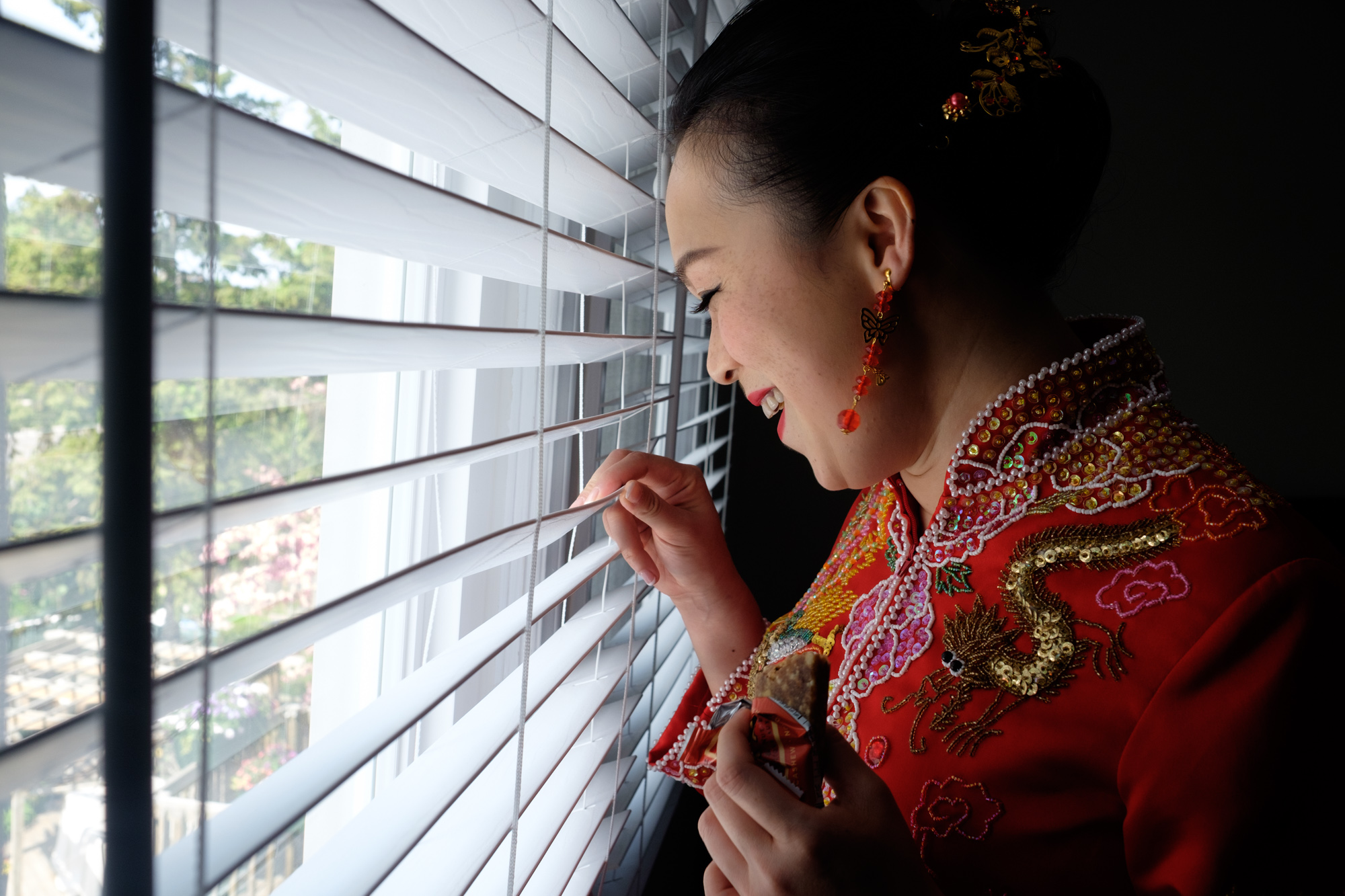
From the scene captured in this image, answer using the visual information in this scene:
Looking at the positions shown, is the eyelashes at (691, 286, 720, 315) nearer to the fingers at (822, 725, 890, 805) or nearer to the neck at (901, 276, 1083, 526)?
the neck at (901, 276, 1083, 526)

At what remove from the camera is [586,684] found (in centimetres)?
94

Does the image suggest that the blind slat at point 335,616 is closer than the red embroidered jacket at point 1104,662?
Yes

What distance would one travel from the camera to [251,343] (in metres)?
0.36

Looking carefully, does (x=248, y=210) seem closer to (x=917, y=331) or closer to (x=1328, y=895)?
(x=917, y=331)

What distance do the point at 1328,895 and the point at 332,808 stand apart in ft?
2.86

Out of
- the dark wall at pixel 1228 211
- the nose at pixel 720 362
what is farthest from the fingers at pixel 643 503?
the dark wall at pixel 1228 211

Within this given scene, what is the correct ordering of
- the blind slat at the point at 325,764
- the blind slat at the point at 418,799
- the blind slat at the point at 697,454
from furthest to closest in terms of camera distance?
the blind slat at the point at 697,454, the blind slat at the point at 418,799, the blind slat at the point at 325,764

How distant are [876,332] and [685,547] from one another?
1.26 ft

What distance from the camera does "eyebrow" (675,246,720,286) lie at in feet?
2.71

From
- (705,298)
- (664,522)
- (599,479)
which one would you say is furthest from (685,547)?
(705,298)

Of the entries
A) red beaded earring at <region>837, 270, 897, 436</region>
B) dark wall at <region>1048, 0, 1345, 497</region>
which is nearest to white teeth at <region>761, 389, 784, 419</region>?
red beaded earring at <region>837, 270, 897, 436</region>

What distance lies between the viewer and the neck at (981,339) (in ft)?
2.73

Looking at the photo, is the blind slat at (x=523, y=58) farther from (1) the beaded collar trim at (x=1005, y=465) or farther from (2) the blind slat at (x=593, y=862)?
(2) the blind slat at (x=593, y=862)

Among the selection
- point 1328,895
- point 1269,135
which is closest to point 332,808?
point 1328,895
